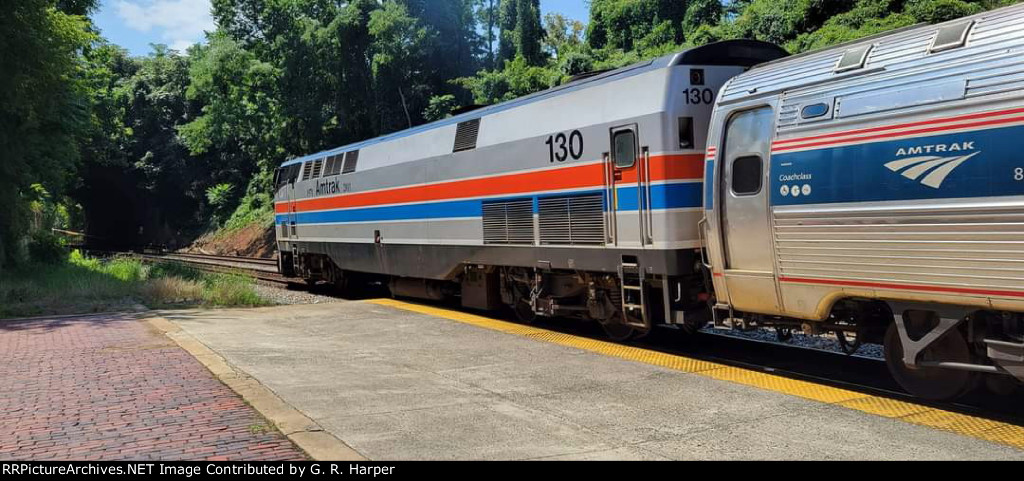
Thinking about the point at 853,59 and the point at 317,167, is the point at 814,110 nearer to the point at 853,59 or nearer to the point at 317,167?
the point at 853,59

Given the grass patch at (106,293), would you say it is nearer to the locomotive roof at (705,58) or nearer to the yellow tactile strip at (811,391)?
the yellow tactile strip at (811,391)

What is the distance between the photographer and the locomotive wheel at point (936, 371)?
6.38 meters

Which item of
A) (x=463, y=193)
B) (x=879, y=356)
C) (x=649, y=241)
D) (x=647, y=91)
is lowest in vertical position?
(x=879, y=356)

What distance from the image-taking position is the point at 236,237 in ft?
149

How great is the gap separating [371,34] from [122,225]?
1286 inches

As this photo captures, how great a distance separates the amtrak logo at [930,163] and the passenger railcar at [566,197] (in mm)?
2763

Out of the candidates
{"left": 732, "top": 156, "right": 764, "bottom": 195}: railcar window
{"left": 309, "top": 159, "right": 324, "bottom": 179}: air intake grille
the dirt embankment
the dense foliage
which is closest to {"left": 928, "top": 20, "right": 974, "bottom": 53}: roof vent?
{"left": 732, "top": 156, "right": 764, "bottom": 195}: railcar window

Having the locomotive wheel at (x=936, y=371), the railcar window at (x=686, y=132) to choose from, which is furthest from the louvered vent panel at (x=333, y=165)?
the locomotive wheel at (x=936, y=371)

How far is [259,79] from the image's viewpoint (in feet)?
128

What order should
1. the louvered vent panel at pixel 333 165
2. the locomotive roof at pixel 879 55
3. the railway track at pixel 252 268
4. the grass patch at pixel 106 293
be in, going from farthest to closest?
the railway track at pixel 252 268
the louvered vent panel at pixel 333 165
the grass patch at pixel 106 293
the locomotive roof at pixel 879 55

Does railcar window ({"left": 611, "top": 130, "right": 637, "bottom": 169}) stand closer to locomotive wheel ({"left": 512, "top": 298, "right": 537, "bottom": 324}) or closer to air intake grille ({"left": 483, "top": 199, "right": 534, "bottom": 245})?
air intake grille ({"left": 483, "top": 199, "right": 534, "bottom": 245})

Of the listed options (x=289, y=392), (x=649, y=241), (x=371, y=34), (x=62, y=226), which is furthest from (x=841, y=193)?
(x=62, y=226)

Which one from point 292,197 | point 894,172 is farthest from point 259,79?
point 894,172
